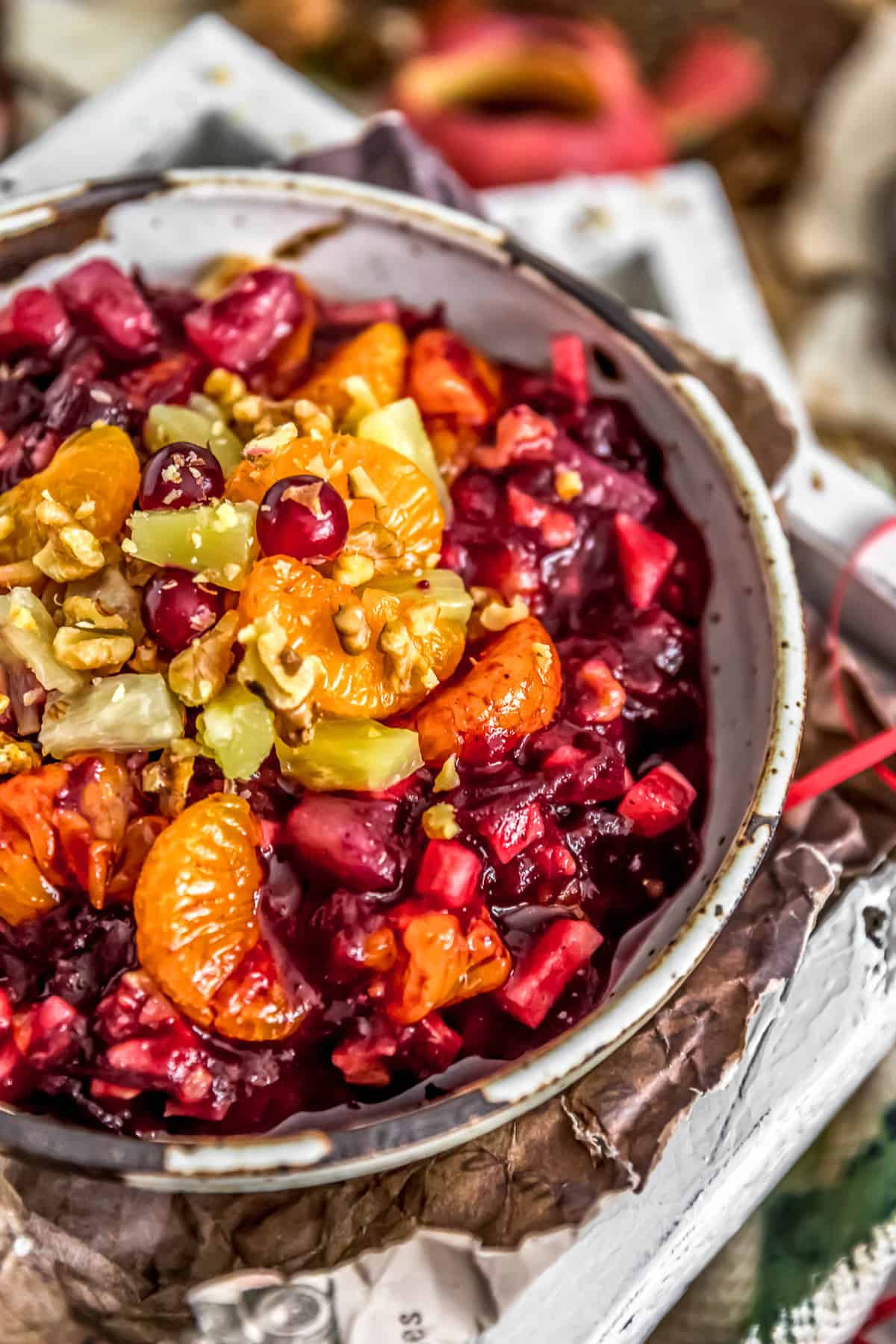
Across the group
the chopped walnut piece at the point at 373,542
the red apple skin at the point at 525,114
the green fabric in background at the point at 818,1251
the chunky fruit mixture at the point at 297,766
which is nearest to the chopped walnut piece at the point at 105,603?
the chunky fruit mixture at the point at 297,766

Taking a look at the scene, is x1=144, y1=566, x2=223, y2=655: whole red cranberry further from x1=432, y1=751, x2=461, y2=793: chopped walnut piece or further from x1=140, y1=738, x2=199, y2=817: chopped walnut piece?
x1=432, y1=751, x2=461, y2=793: chopped walnut piece

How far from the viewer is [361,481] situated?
1.53 m

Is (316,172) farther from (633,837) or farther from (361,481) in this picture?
(633,837)

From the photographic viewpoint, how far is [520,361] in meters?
2.01

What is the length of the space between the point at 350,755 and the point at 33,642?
1.35 feet

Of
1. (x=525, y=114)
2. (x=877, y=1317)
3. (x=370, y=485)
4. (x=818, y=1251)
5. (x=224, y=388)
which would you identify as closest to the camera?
(x=370, y=485)

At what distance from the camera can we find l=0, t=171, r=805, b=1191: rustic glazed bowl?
4.15 ft

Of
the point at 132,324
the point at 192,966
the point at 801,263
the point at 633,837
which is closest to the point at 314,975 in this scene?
the point at 192,966

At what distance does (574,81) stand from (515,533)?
273 centimetres

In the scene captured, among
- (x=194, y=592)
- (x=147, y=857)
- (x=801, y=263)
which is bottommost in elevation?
(x=801, y=263)

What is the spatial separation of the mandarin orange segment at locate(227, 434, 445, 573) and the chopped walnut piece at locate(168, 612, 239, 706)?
190 mm

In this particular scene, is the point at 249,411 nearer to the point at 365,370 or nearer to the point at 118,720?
the point at 365,370

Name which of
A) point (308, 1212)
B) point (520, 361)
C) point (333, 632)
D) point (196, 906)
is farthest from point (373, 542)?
point (308, 1212)

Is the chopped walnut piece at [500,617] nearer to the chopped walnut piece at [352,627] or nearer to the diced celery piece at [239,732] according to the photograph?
the chopped walnut piece at [352,627]
